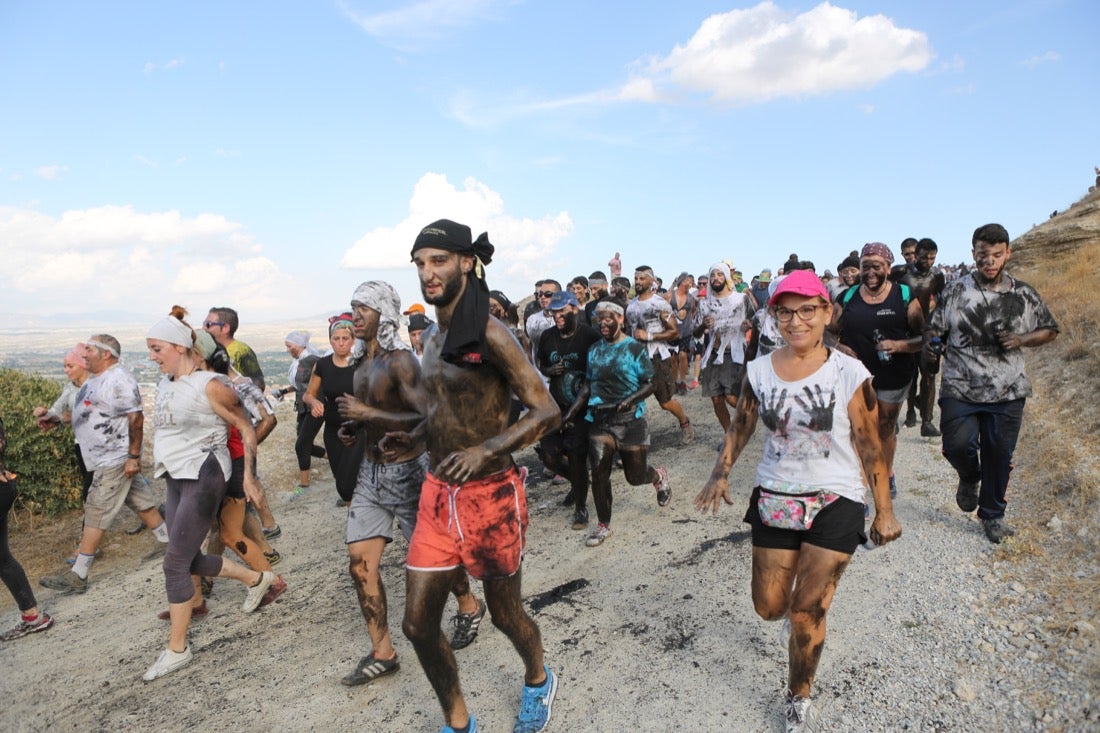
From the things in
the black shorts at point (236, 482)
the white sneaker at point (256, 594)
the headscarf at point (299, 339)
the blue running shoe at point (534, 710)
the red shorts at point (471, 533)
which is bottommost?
the white sneaker at point (256, 594)

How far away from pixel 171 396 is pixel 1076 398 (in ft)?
30.5

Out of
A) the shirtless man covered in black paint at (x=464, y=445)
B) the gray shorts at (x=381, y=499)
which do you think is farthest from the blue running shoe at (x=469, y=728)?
the gray shorts at (x=381, y=499)

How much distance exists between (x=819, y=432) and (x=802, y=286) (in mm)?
652

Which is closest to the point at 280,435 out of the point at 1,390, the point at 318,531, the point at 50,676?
the point at 1,390

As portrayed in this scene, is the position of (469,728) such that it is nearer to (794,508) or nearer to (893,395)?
(794,508)

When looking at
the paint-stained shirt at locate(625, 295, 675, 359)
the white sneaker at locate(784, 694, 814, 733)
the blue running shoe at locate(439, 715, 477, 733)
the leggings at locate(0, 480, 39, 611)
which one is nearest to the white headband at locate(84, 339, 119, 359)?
the leggings at locate(0, 480, 39, 611)

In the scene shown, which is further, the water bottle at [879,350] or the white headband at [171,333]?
the water bottle at [879,350]

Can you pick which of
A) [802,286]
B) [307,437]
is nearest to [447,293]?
[802,286]

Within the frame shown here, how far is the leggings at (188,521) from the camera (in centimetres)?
406

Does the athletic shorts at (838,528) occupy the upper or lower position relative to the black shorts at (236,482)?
upper

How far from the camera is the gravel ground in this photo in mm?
3104

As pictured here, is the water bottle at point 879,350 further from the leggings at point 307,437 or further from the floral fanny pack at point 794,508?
the leggings at point 307,437

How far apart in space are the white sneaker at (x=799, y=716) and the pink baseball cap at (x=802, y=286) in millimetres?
1841

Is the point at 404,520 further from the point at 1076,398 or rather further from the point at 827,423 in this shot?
the point at 1076,398
